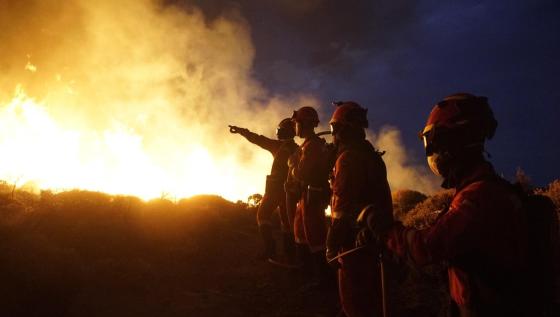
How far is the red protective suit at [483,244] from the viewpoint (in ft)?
6.98

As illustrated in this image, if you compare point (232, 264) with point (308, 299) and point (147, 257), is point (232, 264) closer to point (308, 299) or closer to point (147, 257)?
Answer: point (147, 257)

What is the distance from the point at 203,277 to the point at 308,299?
2412mm

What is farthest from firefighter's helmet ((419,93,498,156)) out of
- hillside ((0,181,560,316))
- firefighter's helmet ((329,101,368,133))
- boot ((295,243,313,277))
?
boot ((295,243,313,277))

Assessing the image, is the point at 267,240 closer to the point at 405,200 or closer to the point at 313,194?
the point at 313,194

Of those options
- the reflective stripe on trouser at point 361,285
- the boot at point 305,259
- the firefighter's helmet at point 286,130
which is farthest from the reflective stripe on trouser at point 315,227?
the firefighter's helmet at point 286,130

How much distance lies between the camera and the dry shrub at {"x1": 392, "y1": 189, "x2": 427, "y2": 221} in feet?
47.6

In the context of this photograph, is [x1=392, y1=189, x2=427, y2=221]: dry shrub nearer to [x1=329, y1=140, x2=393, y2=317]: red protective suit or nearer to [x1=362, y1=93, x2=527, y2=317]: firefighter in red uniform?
[x1=329, y1=140, x2=393, y2=317]: red protective suit

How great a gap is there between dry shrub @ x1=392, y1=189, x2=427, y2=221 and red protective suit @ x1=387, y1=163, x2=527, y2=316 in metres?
12.2

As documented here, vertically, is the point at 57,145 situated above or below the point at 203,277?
above

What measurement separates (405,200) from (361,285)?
466 inches

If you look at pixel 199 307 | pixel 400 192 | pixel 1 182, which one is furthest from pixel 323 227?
pixel 400 192

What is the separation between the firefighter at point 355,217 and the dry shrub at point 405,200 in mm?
9953

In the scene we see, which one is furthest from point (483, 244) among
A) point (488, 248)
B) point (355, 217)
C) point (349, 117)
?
point (349, 117)

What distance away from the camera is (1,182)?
33.9 ft
